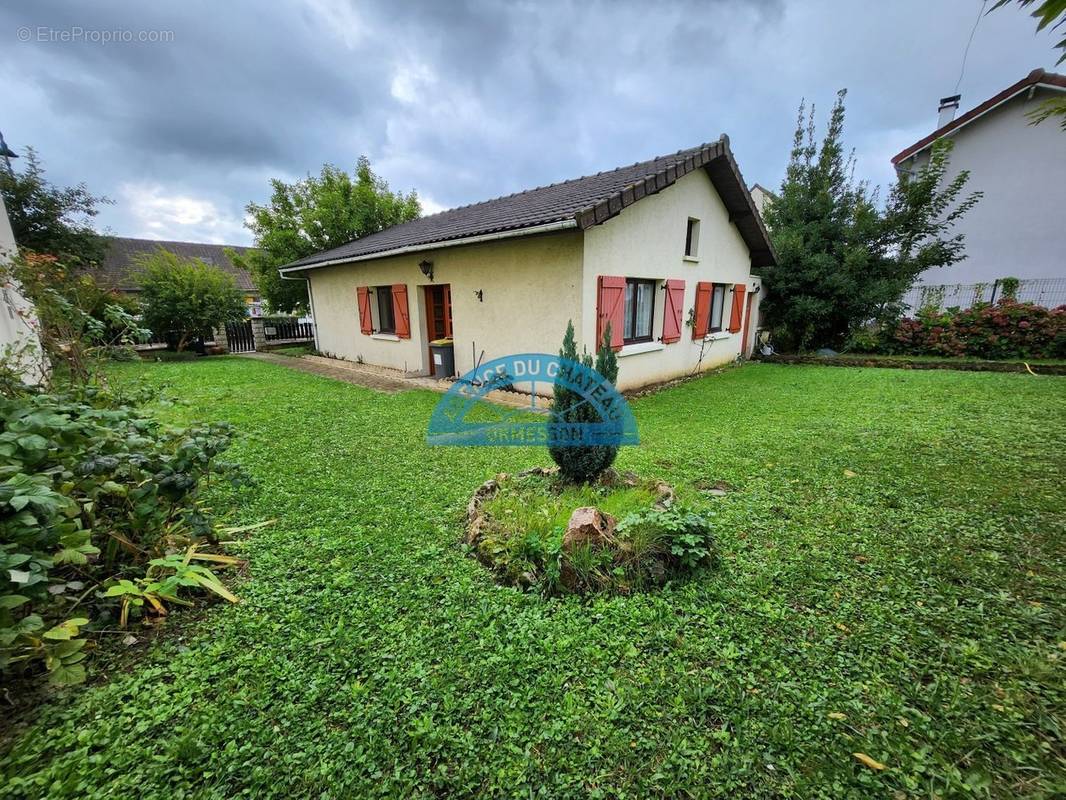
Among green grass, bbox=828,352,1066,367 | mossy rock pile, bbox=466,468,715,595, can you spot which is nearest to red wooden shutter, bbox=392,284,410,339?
mossy rock pile, bbox=466,468,715,595

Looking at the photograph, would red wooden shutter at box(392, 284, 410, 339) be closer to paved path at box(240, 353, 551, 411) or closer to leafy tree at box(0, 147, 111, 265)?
paved path at box(240, 353, 551, 411)

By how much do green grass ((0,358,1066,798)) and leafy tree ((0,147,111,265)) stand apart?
1634 centimetres

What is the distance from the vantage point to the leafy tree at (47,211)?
38.8 feet

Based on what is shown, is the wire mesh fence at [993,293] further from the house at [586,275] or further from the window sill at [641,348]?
the window sill at [641,348]

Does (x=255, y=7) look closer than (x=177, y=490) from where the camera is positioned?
No

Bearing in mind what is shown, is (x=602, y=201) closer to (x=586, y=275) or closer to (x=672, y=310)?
(x=586, y=275)

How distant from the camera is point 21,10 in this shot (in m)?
3.96

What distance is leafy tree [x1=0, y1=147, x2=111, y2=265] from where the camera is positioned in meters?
11.8

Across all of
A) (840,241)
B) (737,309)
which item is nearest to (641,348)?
(737,309)

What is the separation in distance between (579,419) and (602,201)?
3.57 m

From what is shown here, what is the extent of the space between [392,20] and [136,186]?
5.18 m

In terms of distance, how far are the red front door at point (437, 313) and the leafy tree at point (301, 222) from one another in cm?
826

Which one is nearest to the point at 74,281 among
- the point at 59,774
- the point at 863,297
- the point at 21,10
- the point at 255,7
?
the point at 21,10

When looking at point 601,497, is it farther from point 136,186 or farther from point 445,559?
point 136,186
